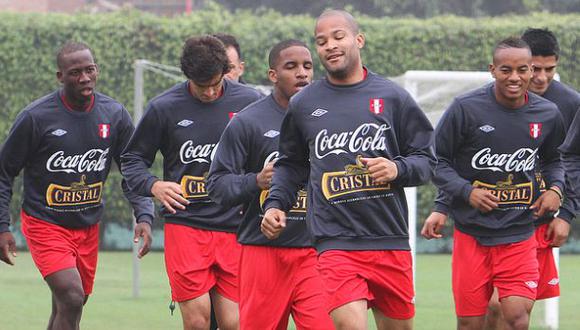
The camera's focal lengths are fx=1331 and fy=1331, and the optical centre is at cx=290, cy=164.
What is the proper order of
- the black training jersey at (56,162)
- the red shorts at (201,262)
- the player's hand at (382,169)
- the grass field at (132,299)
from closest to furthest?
the player's hand at (382,169) → the red shorts at (201,262) → the black training jersey at (56,162) → the grass field at (132,299)

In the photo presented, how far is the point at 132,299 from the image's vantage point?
1448 cm

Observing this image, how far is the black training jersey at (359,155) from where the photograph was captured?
6902mm

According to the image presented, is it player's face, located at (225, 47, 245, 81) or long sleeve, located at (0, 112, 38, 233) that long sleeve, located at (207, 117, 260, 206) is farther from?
player's face, located at (225, 47, 245, 81)

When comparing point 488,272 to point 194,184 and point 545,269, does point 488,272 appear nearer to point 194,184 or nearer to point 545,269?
point 545,269

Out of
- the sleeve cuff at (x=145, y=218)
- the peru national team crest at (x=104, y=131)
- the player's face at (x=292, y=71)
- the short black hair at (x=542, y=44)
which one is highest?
the player's face at (x=292, y=71)

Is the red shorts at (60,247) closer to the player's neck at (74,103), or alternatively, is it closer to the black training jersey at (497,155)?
the player's neck at (74,103)

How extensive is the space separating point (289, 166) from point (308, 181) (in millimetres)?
134

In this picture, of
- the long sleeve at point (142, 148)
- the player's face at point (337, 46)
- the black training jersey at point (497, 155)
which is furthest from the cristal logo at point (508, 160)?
the long sleeve at point (142, 148)

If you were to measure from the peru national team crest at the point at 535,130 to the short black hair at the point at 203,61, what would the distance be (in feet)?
6.51

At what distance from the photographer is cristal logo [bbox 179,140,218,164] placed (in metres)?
8.55

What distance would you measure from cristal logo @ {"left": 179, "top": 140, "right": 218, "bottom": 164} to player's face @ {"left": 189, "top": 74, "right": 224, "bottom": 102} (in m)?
0.32

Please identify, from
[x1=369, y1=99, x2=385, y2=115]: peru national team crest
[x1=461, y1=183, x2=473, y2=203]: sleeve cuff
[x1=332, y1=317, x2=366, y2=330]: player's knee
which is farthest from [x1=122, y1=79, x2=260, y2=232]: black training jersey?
[x1=332, y1=317, x2=366, y2=330]: player's knee

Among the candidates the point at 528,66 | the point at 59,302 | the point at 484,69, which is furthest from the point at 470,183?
the point at 484,69

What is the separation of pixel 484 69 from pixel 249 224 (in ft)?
49.5
